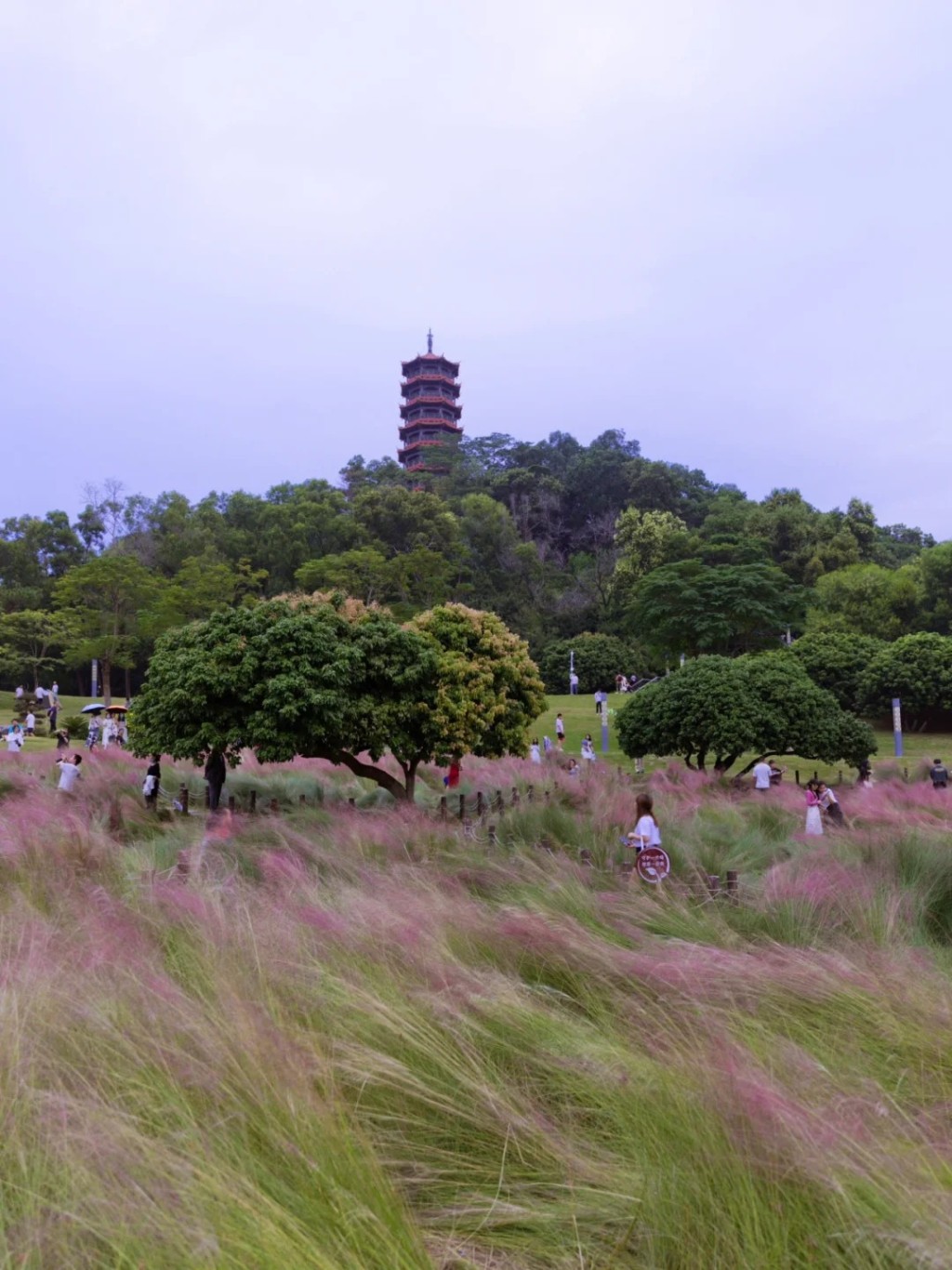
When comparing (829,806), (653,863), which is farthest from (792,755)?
(653,863)

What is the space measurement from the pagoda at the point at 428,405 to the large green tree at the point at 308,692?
83.9m

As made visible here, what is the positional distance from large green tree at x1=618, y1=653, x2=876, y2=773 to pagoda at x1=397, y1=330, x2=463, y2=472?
253ft

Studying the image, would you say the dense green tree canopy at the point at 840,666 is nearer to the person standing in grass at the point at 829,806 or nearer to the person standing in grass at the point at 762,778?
the person standing in grass at the point at 762,778

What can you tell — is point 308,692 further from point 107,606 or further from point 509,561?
point 509,561

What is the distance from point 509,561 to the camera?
63719 mm

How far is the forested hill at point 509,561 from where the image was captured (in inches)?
1845

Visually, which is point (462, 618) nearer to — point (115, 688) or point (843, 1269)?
point (843, 1269)

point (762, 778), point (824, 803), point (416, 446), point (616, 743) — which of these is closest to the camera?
point (824, 803)

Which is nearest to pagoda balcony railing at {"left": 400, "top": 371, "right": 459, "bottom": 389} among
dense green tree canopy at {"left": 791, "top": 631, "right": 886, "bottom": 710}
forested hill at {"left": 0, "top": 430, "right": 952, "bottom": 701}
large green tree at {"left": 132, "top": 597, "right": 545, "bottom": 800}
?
forested hill at {"left": 0, "top": 430, "right": 952, "bottom": 701}

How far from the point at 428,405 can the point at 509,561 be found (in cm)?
4280

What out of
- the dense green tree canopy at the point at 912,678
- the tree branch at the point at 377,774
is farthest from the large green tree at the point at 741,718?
the dense green tree canopy at the point at 912,678

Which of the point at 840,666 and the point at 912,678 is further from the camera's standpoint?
the point at 840,666

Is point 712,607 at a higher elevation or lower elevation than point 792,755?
higher

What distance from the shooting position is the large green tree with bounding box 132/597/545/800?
1245 centimetres
